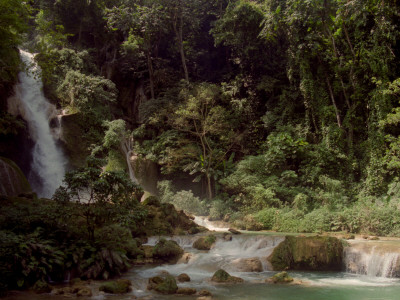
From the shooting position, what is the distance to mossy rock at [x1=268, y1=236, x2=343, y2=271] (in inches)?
423

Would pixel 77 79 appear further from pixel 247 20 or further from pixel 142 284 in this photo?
pixel 142 284

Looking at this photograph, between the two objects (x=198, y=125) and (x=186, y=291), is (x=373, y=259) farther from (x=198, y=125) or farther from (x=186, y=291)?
(x=198, y=125)

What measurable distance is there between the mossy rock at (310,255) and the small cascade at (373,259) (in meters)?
0.33

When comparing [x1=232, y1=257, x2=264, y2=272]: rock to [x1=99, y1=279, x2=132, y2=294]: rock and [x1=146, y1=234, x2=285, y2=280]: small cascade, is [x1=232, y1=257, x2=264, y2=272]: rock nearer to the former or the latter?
[x1=146, y1=234, x2=285, y2=280]: small cascade

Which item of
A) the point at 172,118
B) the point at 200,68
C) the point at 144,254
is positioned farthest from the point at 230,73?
the point at 144,254

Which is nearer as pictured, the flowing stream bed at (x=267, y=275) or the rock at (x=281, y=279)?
the flowing stream bed at (x=267, y=275)

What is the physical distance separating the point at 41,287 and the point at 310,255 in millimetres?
7840

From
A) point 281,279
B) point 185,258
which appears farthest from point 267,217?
point 281,279

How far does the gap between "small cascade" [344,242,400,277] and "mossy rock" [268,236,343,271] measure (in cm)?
33

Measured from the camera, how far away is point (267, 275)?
10133 millimetres

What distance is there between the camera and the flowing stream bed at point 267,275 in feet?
26.6

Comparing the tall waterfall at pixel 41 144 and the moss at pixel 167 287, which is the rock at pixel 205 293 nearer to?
the moss at pixel 167 287

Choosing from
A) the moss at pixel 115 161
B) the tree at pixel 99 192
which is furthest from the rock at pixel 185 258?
the moss at pixel 115 161

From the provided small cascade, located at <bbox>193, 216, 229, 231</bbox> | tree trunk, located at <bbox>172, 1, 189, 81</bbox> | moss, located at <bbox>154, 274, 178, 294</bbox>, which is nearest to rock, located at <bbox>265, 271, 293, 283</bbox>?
moss, located at <bbox>154, 274, 178, 294</bbox>
